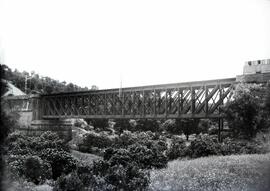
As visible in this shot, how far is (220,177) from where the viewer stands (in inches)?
592

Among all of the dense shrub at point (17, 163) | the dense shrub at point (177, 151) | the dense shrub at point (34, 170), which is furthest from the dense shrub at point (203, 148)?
the dense shrub at point (17, 163)

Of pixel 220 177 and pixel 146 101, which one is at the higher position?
pixel 146 101

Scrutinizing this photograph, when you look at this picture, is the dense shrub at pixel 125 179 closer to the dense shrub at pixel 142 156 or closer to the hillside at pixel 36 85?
the dense shrub at pixel 142 156

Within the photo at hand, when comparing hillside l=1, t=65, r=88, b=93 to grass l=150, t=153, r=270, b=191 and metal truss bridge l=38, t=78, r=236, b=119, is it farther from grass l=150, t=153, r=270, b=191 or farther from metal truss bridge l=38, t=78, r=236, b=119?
grass l=150, t=153, r=270, b=191

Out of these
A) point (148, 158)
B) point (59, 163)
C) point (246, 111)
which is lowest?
point (59, 163)

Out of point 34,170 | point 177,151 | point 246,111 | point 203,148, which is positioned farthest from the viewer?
point 177,151

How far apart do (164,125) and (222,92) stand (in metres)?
31.1

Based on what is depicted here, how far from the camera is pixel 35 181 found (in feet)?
53.9

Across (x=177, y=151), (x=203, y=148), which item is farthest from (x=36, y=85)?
(x=203, y=148)

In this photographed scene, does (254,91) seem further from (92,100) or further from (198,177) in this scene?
(92,100)

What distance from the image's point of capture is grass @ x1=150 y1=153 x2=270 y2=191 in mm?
13555

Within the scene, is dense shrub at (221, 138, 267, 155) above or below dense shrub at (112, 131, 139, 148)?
above

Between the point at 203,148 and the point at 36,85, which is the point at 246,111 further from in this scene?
the point at 36,85

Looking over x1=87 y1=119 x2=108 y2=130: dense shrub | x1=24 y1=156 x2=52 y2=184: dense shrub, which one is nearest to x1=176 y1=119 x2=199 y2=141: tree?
x1=87 y1=119 x2=108 y2=130: dense shrub
